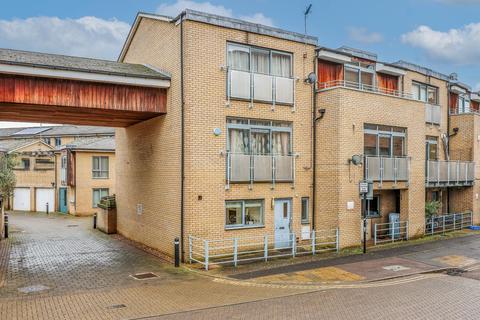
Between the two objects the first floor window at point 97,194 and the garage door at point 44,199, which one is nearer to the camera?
the first floor window at point 97,194

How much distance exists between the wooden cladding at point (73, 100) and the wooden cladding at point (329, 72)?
21.0 feet

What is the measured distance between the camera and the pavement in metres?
9.23

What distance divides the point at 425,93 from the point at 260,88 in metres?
10.8

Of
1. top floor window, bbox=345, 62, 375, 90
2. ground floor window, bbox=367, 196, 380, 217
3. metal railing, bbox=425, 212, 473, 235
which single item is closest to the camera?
top floor window, bbox=345, 62, 375, 90

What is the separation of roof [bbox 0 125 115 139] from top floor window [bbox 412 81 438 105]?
31070 millimetres

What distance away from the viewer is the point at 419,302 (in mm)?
9914

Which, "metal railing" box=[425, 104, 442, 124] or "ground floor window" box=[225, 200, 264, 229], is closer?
"ground floor window" box=[225, 200, 264, 229]

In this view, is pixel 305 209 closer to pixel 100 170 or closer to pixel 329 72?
pixel 329 72

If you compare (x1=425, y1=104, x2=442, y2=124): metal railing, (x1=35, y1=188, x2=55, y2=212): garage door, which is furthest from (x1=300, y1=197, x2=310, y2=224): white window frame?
(x1=35, y1=188, x2=55, y2=212): garage door

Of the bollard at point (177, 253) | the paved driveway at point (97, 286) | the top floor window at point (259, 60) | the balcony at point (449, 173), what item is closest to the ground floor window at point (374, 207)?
the balcony at point (449, 173)

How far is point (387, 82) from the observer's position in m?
19.8

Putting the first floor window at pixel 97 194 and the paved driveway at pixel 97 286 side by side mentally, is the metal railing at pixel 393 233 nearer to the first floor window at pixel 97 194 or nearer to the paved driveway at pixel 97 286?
the paved driveway at pixel 97 286

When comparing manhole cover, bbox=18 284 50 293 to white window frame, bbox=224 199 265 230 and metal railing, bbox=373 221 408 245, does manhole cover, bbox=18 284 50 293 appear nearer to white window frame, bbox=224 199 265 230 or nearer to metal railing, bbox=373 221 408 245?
white window frame, bbox=224 199 265 230

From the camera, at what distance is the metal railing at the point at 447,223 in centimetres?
1989
